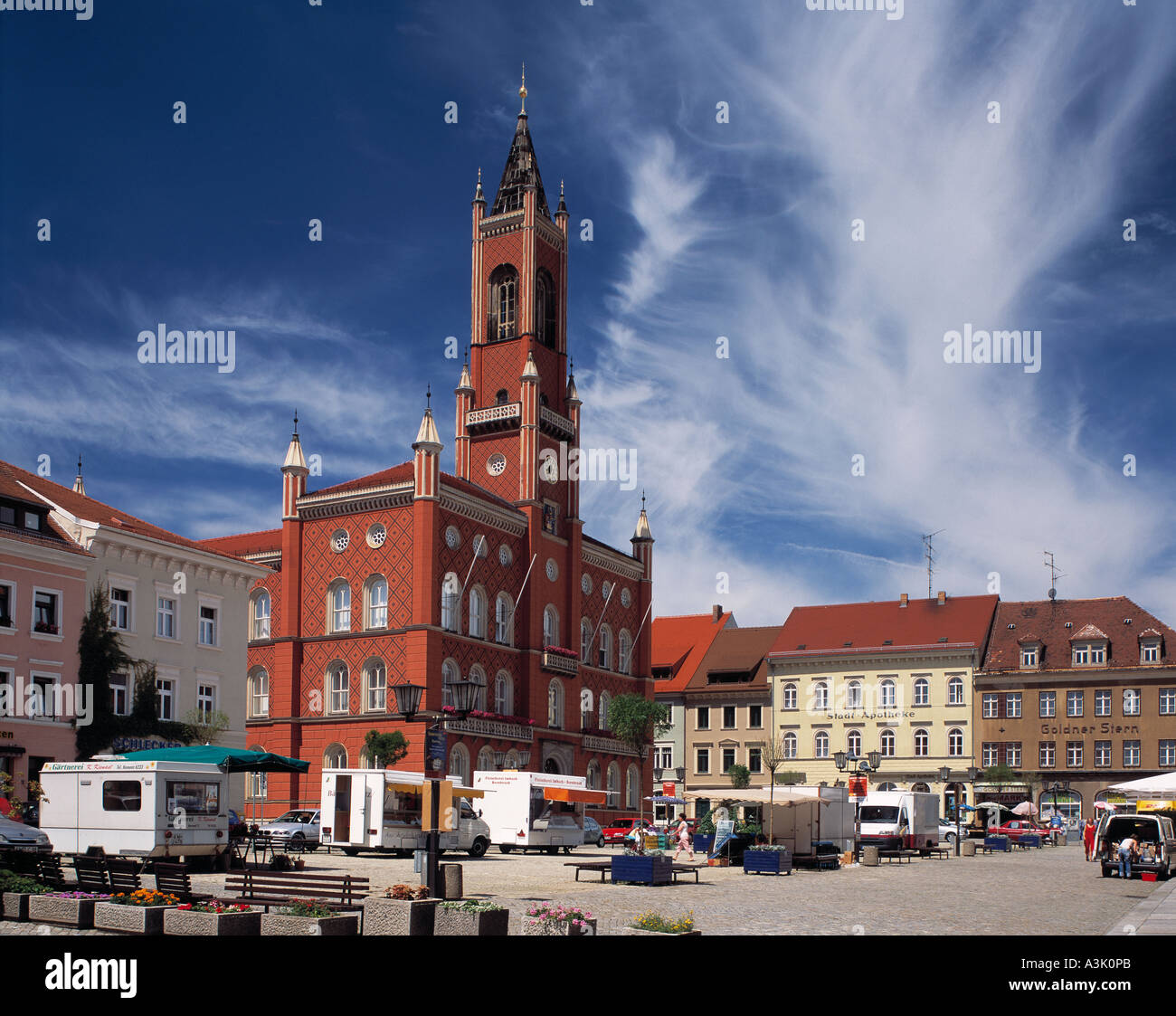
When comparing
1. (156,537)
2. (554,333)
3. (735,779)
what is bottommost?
(735,779)

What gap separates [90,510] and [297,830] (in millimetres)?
12304

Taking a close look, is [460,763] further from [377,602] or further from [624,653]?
[624,653]

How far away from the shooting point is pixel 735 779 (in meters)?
77.9

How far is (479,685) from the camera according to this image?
2372 inches

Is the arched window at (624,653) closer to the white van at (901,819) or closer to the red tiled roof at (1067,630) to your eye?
the red tiled roof at (1067,630)

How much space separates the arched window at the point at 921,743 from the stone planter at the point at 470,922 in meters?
67.5

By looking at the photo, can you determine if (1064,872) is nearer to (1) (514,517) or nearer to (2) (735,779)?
(1) (514,517)

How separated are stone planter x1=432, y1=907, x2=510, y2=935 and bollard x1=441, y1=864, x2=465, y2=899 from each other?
429cm

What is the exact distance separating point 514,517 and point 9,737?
31151mm

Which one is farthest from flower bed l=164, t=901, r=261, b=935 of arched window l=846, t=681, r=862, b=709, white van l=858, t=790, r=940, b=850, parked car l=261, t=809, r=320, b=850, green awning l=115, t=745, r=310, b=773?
arched window l=846, t=681, r=862, b=709

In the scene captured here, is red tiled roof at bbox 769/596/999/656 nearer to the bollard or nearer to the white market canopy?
the white market canopy
